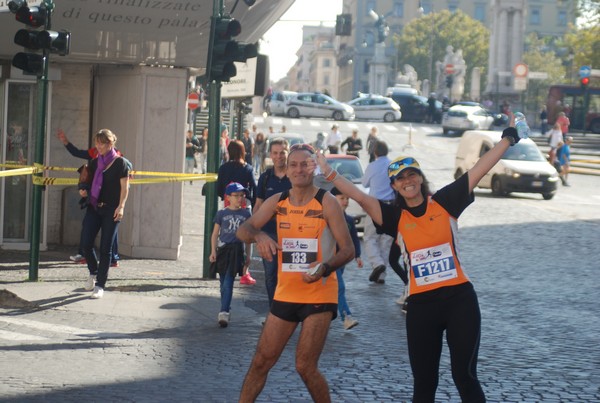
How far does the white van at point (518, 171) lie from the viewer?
34250 millimetres

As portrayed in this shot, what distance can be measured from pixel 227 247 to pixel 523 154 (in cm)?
2473

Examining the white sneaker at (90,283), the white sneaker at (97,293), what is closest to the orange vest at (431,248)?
the white sneaker at (97,293)

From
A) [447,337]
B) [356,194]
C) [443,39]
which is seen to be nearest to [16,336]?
[356,194]

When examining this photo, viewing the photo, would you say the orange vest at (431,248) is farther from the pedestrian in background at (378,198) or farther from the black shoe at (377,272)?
the black shoe at (377,272)

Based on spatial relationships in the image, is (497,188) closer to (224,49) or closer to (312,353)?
(224,49)

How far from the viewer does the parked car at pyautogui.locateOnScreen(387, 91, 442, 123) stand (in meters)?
74.6

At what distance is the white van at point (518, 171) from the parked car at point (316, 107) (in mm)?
33988

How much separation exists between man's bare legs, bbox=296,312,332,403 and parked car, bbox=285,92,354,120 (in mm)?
63316

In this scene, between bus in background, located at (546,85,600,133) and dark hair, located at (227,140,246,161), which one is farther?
bus in background, located at (546,85,600,133)

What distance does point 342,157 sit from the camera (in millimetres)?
25766

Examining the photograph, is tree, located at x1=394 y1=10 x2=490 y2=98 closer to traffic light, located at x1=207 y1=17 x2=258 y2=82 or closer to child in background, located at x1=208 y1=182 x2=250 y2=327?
traffic light, located at x1=207 y1=17 x2=258 y2=82

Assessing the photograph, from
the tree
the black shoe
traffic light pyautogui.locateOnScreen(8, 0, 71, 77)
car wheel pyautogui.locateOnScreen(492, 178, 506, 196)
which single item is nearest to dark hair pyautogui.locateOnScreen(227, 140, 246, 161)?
traffic light pyautogui.locateOnScreen(8, 0, 71, 77)

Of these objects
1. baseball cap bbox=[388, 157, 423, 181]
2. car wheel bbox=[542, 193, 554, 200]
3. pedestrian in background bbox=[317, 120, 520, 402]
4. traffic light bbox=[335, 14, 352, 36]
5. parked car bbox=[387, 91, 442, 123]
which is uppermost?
traffic light bbox=[335, 14, 352, 36]

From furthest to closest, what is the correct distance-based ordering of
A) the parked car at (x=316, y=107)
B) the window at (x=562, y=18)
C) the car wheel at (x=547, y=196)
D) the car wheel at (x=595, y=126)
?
1. the window at (x=562, y=18)
2. the parked car at (x=316, y=107)
3. the car wheel at (x=595, y=126)
4. the car wheel at (x=547, y=196)
